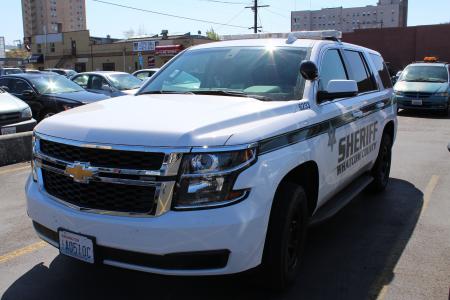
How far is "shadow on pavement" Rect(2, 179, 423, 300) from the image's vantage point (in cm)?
367

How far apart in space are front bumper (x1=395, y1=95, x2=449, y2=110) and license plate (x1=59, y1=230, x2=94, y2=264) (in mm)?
14875

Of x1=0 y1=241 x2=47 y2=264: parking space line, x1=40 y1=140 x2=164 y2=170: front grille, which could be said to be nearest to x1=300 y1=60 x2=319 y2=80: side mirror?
x1=40 y1=140 x2=164 y2=170: front grille

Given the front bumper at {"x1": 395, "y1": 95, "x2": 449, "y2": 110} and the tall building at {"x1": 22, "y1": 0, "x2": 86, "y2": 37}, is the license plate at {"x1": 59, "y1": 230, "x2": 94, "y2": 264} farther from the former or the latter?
the tall building at {"x1": 22, "y1": 0, "x2": 86, "y2": 37}

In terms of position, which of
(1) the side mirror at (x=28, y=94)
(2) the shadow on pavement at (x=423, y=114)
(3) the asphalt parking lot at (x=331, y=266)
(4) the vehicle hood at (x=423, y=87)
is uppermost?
(1) the side mirror at (x=28, y=94)

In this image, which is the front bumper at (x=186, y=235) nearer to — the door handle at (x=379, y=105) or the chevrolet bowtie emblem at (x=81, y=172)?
the chevrolet bowtie emblem at (x=81, y=172)

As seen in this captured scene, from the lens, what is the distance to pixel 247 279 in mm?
3828

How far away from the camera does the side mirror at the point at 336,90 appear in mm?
4117

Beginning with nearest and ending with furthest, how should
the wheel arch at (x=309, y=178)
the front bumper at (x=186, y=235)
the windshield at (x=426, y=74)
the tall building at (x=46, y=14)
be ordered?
1. the front bumper at (x=186, y=235)
2. the wheel arch at (x=309, y=178)
3. the windshield at (x=426, y=74)
4. the tall building at (x=46, y=14)

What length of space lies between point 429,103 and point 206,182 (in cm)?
1507

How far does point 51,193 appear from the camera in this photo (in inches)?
137

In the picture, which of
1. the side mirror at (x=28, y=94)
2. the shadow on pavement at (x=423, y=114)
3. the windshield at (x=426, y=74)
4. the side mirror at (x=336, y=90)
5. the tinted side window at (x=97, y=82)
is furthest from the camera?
the windshield at (x=426, y=74)

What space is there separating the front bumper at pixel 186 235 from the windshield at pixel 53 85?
9771 mm

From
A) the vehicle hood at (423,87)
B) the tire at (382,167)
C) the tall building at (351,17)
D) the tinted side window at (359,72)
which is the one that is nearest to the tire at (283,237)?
the tinted side window at (359,72)

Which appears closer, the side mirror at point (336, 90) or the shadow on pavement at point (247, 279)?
the shadow on pavement at point (247, 279)
